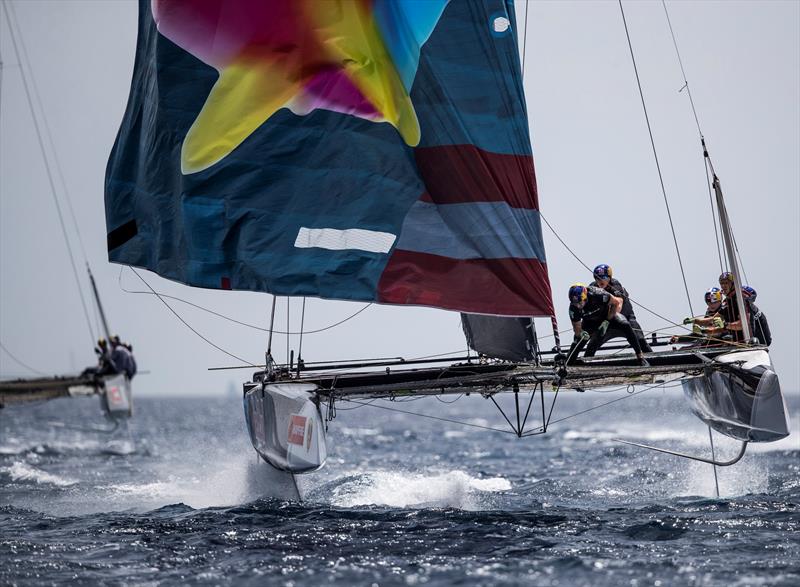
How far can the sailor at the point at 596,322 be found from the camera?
1109 centimetres

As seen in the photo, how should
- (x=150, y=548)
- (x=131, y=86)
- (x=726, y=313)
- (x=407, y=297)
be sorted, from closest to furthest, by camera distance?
(x=150, y=548) < (x=407, y=297) < (x=131, y=86) < (x=726, y=313)

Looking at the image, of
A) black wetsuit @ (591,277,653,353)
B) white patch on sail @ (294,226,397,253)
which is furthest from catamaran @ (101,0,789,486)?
black wetsuit @ (591,277,653,353)

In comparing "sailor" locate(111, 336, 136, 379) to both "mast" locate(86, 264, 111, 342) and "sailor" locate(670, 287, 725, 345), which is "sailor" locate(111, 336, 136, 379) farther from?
"sailor" locate(670, 287, 725, 345)

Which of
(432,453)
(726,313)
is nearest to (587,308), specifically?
(726,313)

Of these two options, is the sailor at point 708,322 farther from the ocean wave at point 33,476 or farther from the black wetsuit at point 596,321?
the ocean wave at point 33,476

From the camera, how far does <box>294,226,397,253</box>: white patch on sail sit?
1079cm

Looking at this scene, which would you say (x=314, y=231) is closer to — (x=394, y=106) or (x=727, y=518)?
(x=394, y=106)

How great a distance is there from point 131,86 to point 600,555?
25.2ft

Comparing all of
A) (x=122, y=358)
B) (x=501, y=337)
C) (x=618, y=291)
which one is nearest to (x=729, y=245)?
(x=618, y=291)

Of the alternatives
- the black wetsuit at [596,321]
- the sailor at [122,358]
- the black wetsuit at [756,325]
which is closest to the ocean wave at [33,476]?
the sailor at [122,358]

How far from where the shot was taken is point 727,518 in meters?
10.8

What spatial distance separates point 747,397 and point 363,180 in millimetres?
4889

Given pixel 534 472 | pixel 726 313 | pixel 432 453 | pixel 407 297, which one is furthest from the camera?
pixel 432 453

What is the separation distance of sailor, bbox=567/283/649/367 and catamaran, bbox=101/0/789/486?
0.79ft
